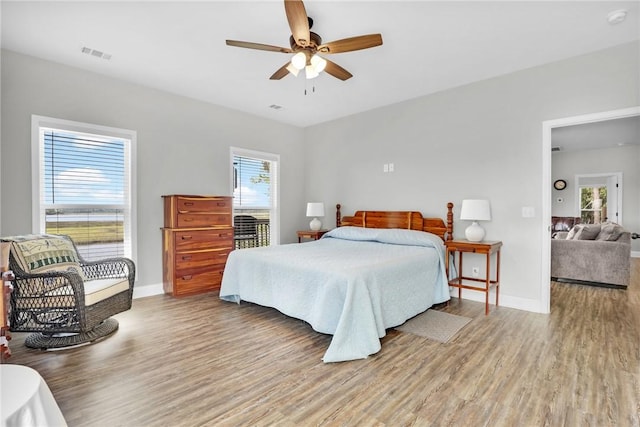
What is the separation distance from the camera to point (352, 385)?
6.79 feet

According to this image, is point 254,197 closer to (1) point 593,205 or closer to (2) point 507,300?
(2) point 507,300

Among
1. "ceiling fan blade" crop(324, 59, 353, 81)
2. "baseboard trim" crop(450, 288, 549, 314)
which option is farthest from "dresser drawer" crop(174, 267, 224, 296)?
"baseboard trim" crop(450, 288, 549, 314)

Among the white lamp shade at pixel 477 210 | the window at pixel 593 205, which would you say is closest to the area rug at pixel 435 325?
the white lamp shade at pixel 477 210

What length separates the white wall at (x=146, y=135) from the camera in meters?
3.20

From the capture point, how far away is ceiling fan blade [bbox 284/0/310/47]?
82.1 inches

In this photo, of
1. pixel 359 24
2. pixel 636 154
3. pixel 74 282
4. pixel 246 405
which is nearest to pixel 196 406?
pixel 246 405

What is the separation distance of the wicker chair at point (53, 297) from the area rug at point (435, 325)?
8.69ft

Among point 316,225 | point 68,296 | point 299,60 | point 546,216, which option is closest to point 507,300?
point 546,216

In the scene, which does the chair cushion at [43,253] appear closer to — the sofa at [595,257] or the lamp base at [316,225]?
the lamp base at [316,225]

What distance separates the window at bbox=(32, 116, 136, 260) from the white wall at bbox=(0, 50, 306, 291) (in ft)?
0.30

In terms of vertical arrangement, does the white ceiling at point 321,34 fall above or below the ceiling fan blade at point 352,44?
above

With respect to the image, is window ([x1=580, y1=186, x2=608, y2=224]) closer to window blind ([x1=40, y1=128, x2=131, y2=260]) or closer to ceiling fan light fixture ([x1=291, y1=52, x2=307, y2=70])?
ceiling fan light fixture ([x1=291, y1=52, x2=307, y2=70])

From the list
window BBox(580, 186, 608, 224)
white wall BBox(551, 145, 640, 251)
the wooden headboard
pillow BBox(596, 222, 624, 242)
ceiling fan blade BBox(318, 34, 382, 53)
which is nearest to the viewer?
ceiling fan blade BBox(318, 34, 382, 53)

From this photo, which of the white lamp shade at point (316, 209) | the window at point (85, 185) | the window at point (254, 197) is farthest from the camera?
the white lamp shade at point (316, 209)
